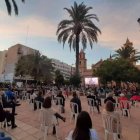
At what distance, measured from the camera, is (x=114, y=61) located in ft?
145

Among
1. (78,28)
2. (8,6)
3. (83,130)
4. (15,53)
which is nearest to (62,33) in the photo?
(78,28)

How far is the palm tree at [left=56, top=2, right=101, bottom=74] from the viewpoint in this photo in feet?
105

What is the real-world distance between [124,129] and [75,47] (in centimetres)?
2410

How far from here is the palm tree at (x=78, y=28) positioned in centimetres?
3191

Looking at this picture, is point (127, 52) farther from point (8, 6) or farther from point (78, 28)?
point (8, 6)

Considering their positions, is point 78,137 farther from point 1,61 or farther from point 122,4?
point 1,61

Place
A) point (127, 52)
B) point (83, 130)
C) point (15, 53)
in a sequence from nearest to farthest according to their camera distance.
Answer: point (83, 130)
point (127, 52)
point (15, 53)

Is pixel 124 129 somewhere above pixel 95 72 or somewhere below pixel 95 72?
below

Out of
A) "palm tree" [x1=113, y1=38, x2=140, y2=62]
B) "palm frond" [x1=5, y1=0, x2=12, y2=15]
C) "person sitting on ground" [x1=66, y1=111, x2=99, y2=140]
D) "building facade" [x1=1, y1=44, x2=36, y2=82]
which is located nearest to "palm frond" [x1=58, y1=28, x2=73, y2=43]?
"palm frond" [x1=5, y1=0, x2=12, y2=15]

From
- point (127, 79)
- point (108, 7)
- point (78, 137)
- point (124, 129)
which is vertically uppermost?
point (108, 7)

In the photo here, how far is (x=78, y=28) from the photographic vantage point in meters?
31.6

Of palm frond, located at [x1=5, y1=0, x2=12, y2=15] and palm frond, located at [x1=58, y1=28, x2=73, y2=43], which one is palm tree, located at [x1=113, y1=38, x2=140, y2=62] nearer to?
palm frond, located at [x1=58, y1=28, x2=73, y2=43]

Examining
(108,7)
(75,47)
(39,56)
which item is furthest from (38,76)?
(108,7)

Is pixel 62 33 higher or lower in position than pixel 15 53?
lower
